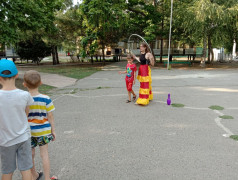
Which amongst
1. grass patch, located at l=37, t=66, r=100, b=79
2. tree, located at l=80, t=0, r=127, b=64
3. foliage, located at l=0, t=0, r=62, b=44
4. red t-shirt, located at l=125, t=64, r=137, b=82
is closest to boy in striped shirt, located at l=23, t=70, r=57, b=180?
red t-shirt, located at l=125, t=64, r=137, b=82

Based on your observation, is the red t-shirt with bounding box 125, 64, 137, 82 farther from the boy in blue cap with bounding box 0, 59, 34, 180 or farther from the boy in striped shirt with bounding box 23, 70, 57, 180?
the boy in blue cap with bounding box 0, 59, 34, 180

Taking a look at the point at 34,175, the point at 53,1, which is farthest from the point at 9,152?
the point at 53,1

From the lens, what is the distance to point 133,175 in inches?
117

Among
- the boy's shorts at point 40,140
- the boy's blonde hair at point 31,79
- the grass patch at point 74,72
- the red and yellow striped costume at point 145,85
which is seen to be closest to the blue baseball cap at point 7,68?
the boy's blonde hair at point 31,79

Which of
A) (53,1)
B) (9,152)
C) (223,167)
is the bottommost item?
(223,167)

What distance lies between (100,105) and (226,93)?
5.14m

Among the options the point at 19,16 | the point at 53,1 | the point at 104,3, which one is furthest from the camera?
the point at 104,3

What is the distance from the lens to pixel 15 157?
231 centimetres

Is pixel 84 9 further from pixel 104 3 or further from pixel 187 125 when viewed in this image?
pixel 187 125

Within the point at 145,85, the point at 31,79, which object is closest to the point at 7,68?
the point at 31,79

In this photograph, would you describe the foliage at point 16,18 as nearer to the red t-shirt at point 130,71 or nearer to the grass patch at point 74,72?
the grass patch at point 74,72

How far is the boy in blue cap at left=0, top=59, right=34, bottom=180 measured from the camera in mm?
2178

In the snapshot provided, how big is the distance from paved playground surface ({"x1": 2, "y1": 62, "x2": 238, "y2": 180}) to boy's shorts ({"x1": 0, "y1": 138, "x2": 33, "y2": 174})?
2.54 ft

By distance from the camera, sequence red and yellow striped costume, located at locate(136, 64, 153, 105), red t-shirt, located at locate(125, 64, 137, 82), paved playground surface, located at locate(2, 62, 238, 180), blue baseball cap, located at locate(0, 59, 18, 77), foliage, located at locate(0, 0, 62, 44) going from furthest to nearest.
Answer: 1. foliage, located at locate(0, 0, 62, 44)
2. red t-shirt, located at locate(125, 64, 137, 82)
3. red and yellow striped costume, located at locate(136, 64, 153, 105)
4. paved playground surface, located at locate(2, 62, 238, 180)
5. blue baseball cap, located at locate(0, 59, 18, 77)
